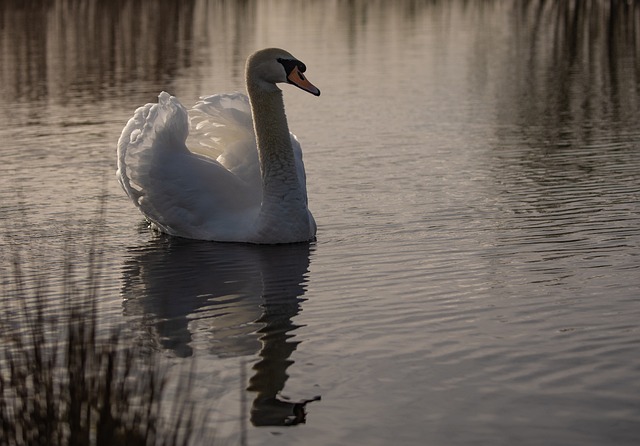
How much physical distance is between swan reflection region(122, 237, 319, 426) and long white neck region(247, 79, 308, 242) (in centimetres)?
27

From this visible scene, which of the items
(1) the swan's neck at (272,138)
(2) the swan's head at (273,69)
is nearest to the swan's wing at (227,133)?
(1) the swan's neck at (272,138)

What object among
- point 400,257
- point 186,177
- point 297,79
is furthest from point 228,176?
point 400,257

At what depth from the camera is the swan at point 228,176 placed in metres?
10.7

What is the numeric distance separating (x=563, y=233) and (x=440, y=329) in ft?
9.77

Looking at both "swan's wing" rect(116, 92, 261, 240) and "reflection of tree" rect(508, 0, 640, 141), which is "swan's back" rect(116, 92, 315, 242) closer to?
"swan's wing" rect(116, 92, 261, 240)

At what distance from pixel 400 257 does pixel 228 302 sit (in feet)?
5.23

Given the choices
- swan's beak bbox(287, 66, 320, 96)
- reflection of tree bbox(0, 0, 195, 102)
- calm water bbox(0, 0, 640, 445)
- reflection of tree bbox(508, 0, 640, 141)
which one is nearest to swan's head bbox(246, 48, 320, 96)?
swan's beak bbox(287, 66, 320, 96)

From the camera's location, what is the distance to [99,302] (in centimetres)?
877

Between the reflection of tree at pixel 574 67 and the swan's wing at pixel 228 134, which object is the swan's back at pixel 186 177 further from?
the reflection of tree at pixel 574 67

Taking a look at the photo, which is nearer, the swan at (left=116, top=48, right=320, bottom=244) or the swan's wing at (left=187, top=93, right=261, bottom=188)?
the swan at (left=116, top=48, right=320, bottom=244)

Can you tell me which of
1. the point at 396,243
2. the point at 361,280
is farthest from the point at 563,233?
the point at 361,280

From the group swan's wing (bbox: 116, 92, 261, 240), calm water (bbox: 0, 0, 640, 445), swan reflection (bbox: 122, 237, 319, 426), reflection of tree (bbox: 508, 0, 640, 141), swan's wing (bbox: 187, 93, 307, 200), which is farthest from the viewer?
reflection of tree (bbox: 508, 0, 640, 141)

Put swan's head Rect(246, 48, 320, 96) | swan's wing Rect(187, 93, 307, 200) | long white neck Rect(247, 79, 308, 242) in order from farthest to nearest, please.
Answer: swan's wing Rect(187, 93, 307, 200) → swan's head Rect(246, 48, 320, 96) → long white neck Rect(247, 79, 308, 242)

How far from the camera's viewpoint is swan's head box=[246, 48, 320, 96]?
1088 centimetres
